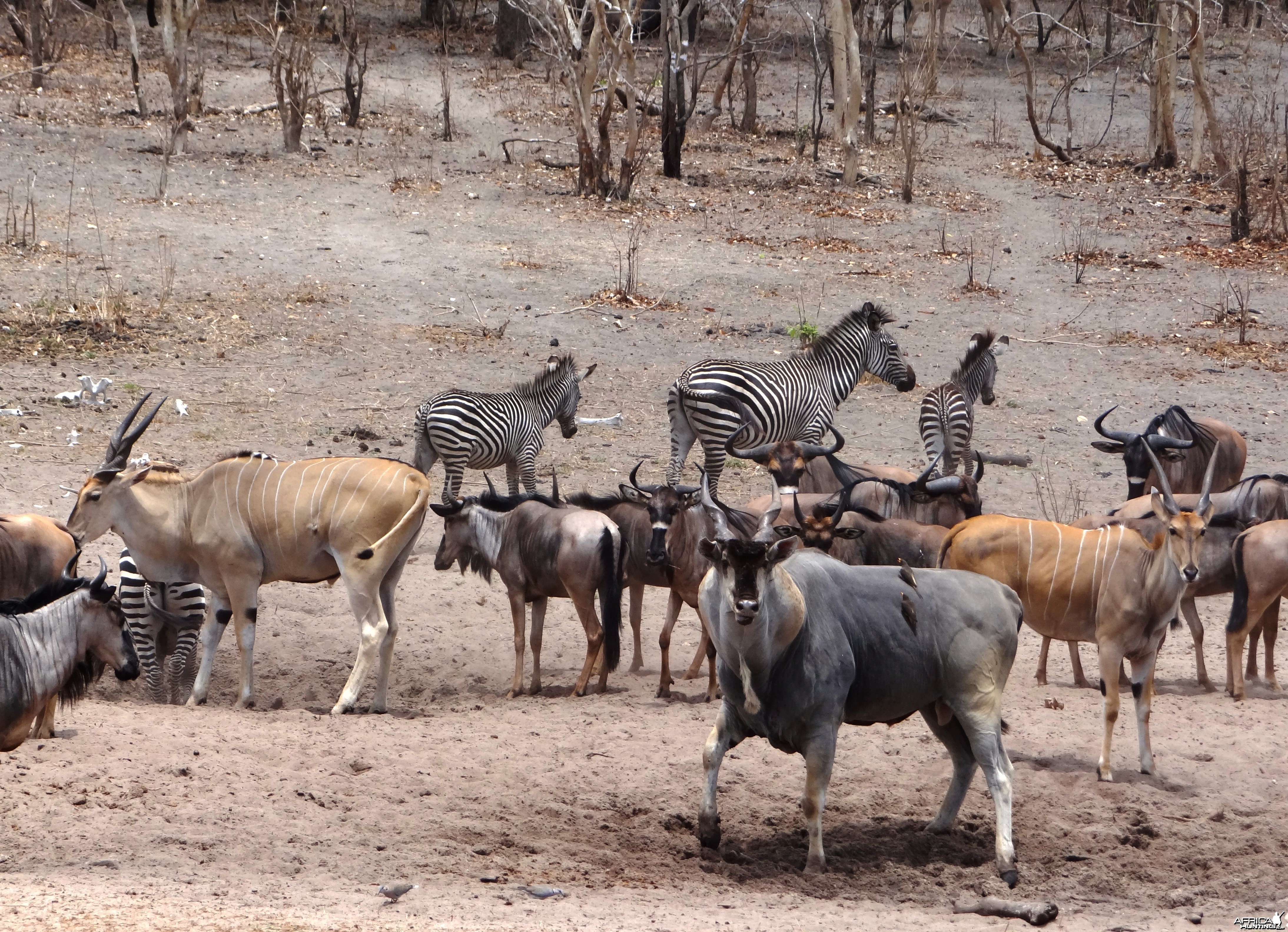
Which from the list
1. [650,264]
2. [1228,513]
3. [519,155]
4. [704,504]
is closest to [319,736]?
[704,504]

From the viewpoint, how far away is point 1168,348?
663 inches

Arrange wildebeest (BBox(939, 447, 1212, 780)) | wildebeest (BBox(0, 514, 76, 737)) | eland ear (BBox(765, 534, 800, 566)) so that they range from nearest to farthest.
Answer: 1. eland ear (BBox(765, 534, 800, 566))
2. wildebeest (BBox(939, 447, 1212, 780))
3. wildebeest (BBox(0, 514, 76, 737))

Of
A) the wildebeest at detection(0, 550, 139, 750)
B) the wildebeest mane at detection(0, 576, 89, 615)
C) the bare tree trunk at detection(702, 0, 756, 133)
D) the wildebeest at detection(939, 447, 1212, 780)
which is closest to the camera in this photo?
the wildebeest at detection(0, 550, 139, 750)

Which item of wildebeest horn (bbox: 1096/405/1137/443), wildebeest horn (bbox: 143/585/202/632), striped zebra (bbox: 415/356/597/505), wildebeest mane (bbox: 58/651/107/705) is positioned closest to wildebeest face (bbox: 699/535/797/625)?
wildebeest mane (bbox: 58/651/107/705)

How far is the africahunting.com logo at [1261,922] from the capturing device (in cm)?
→ 595

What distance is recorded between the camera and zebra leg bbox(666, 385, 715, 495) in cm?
1275

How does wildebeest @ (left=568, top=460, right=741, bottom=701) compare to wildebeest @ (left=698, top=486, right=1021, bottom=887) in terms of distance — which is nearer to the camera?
wildebeest @ (left=698, top=486, right=1021, bottom=887)

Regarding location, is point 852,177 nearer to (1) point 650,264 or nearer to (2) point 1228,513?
(1) point 650,264

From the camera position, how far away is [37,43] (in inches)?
930

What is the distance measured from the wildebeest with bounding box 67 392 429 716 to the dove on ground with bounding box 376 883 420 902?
9.63ft

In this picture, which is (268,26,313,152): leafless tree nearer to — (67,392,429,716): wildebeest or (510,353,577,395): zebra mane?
(510,353,577,395): zebra mane

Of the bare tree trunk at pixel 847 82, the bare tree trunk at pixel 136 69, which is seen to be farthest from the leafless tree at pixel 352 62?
the bare tree trunk at pixel 847 82

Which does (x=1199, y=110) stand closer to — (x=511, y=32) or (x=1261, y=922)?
(x=511, y=32)

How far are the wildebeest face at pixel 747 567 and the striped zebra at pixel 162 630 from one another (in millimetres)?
4547
